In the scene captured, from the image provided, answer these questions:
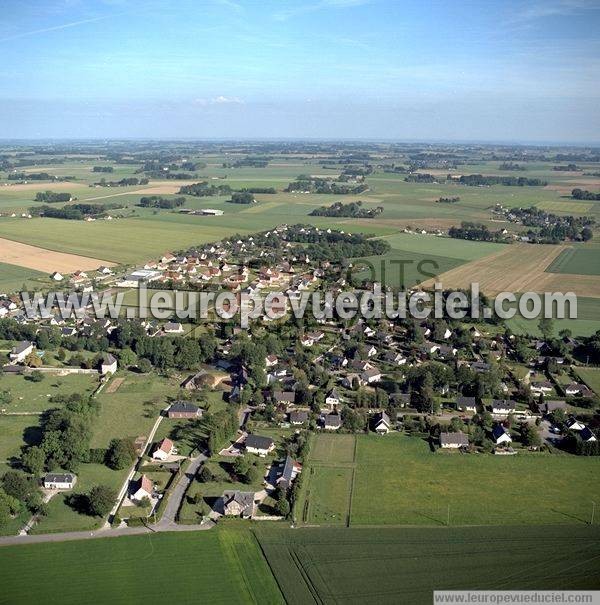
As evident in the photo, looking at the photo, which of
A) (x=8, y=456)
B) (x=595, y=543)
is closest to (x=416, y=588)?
(x=595, y=543)

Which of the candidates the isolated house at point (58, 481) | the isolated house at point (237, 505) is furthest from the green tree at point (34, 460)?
the isolated house at point (237, 505)

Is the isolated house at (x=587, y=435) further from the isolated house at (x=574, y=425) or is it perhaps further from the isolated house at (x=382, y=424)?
the isolated house at (x=382, y=424)

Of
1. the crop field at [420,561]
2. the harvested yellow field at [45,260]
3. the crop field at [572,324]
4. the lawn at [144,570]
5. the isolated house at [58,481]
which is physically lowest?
the crop field at [420,561]

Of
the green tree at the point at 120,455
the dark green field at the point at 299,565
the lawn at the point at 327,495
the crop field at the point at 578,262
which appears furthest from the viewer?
the crop field at the point at 578,262

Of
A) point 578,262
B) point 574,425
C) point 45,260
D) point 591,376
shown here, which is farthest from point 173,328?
point 578,262

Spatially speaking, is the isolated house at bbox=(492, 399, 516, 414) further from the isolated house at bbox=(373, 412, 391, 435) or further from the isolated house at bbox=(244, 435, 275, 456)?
the isolated house at bbox=(244, 435, 275, 456)

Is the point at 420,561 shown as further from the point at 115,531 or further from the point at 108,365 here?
the point at 108,365

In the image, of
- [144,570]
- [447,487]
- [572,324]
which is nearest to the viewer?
[144,570]

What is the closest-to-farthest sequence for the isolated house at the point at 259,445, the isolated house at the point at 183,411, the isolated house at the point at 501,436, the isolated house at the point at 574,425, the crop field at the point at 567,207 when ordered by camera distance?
the isolated house at the point at 259,445 → the isolated house at the point at 501,436 → the isolated house at the point at 574,425 → the isolated house at the point at 183,411 → the crop field at the point at 567,207

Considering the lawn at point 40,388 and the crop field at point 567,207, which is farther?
the crop field at point 567,207
